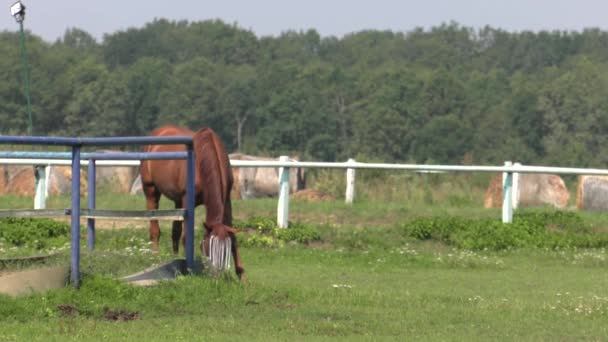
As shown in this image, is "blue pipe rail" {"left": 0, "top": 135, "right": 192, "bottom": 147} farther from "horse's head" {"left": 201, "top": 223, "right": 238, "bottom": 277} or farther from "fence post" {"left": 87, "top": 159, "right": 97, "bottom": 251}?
"fence post" {"left": 87, "top": 159, "right": 97, "bottom": 251}

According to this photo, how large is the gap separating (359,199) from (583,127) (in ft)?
297

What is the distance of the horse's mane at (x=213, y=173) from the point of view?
40.0ft

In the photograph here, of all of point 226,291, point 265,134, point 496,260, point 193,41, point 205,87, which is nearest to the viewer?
point 226,291

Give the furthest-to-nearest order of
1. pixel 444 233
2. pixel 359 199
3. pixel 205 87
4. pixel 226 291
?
pixel 205 87 → pixel 359 199 → pixel 444 233 → pixel 226 291

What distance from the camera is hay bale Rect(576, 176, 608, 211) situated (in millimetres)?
25281

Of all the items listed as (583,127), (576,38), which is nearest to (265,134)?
(583,127)

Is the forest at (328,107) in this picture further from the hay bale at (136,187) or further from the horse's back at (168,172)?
the horse's back at (168,172)

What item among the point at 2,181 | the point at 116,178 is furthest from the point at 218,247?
the point at 116,178

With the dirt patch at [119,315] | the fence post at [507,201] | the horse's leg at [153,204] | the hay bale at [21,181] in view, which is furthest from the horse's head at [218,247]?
the hay bale at [21,181]

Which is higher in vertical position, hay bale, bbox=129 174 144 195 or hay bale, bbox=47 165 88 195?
hay bale, bbox=47 165 88 195

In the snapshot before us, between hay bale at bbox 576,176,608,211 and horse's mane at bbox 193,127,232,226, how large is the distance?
13.9 metres

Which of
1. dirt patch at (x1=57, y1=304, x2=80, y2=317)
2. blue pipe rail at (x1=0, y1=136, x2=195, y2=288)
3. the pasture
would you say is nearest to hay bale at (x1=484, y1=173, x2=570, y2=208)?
the pasture

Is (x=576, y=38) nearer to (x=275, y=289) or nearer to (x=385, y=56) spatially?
(x=385, y=56)

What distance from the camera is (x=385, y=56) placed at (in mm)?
171375
